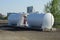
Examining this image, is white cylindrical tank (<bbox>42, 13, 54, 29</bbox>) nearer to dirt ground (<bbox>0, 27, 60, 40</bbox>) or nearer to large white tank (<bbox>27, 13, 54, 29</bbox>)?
large white tank (<bbox>27, 13, 54, 29</bbox>)

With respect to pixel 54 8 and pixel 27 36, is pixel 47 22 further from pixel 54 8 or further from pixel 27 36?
pixel 54 8

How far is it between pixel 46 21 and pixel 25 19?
8545 mm

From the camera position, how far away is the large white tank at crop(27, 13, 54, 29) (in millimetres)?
33537

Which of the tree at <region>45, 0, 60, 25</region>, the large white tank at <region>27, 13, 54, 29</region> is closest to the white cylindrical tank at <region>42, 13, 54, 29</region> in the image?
the large white tank at <region>27, 13, 54, 29</region>

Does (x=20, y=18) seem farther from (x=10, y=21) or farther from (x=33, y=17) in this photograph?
(x=10, y=21)

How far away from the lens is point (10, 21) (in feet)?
158

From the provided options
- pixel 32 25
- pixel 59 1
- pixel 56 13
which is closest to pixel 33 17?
pixel 32 25

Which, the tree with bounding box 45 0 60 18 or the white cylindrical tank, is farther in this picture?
the tree with bounding box 45 0 60 18

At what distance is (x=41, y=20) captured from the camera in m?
34.8

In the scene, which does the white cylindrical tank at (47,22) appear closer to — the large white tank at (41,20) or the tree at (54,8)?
the large white tank at (41,20)

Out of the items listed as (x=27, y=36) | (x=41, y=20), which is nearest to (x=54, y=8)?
(x=41, y=20)

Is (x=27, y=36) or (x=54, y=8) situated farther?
(x=54, y=8)

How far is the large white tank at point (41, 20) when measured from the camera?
33537mm

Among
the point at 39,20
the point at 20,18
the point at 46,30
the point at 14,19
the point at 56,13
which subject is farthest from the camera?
the point at 56,13
